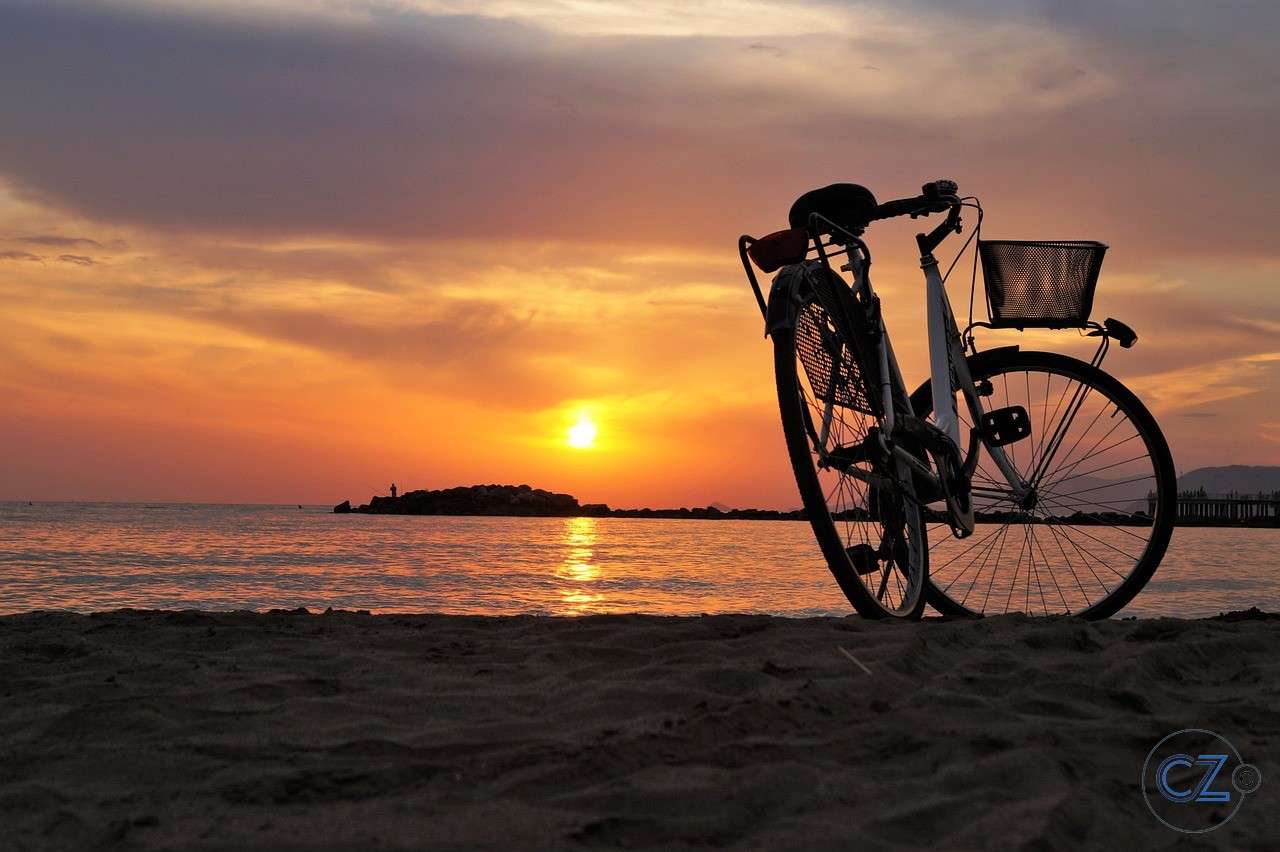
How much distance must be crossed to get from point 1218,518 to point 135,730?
7612cm

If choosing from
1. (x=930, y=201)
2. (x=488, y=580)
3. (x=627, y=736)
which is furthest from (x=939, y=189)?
(x=488, y=580)

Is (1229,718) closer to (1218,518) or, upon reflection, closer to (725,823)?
(725,823)

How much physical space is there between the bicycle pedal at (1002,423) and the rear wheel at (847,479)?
1.86 feet

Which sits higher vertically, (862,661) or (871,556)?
(871,556)

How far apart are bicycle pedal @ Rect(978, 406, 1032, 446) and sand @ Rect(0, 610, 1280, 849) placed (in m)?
1.07

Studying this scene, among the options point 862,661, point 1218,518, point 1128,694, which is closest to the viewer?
point 1128,694

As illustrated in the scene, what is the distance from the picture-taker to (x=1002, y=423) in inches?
186

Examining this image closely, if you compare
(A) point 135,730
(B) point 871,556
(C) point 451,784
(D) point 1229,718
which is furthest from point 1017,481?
(A) point 135,730

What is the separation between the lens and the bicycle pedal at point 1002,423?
471 centimetres

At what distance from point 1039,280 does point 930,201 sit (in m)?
0.62

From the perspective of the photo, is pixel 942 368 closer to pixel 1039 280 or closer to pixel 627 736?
pixel 1039 280

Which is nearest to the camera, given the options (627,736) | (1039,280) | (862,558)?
(627,736)

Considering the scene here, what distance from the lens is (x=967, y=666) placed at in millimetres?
3117

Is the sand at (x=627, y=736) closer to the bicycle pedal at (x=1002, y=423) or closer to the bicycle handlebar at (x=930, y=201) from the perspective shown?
the bicycle pedal at (x=1002, y=423)
